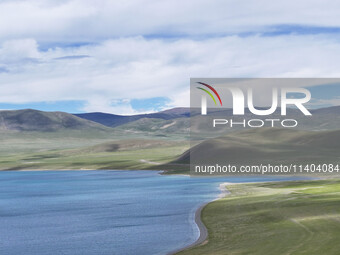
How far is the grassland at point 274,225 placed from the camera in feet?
163

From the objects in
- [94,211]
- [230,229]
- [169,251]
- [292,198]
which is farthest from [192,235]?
[94,211]

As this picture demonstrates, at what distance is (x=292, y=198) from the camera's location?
82.9 metres

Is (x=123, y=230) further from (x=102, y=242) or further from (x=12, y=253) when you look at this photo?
(x=12, y=253)

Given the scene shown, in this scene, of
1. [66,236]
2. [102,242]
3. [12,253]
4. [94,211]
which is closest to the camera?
[12,253]

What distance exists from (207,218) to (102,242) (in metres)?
17.6

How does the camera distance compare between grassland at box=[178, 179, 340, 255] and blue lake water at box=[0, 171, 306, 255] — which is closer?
grassland at box=[178, 179, 340, 255]

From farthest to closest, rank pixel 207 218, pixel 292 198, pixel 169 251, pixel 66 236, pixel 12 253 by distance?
pixel 292 198 < pixel 207 218 < pixel 66 236 < pixel 12 253 < pixel 169 251

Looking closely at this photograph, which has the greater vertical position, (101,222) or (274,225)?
(274,225)

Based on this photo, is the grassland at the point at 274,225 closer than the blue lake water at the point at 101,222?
Yes

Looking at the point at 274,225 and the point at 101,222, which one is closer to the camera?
the point at 274,225

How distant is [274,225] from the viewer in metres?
61.6

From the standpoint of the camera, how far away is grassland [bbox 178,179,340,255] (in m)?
49.6

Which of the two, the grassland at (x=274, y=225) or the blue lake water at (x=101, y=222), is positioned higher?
the grassland at (x=274, y=225)

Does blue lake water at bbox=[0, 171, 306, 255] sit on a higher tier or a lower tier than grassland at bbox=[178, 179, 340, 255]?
lower
